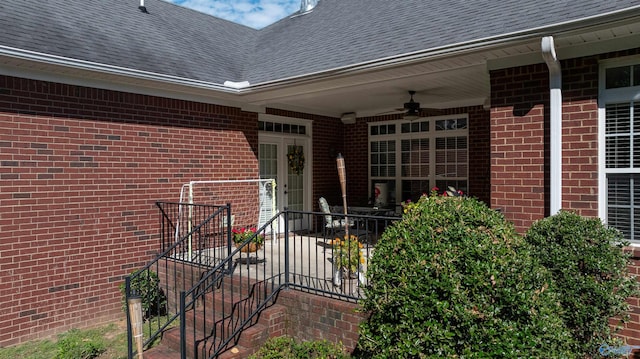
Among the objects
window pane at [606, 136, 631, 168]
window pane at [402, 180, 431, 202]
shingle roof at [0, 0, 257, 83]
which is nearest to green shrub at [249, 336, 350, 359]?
window pane at [606, 136, 631, 168]

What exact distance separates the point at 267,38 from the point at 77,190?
5.89 m

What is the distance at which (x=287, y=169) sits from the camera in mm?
9820

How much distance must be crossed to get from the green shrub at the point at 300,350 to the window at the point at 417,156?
5.91m

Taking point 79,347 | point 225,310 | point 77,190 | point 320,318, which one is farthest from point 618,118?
point 77,190

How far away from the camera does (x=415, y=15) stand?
6.77 metres

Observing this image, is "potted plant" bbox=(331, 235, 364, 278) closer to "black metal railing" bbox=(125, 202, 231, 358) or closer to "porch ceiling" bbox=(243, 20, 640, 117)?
"black metal railing" bbox=(125, 202, 231, 358)

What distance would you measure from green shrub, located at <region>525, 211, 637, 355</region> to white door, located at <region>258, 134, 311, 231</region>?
6.17m

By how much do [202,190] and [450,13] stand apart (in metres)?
5.04

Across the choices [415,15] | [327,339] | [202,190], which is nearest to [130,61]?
[202,190]

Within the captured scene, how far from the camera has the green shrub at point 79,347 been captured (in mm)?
5039

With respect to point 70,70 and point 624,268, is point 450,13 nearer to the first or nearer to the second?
point 624,268

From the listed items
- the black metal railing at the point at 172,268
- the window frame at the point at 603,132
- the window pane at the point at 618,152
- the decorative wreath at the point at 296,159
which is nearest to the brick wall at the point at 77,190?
the black metal railing at the point at 172,268

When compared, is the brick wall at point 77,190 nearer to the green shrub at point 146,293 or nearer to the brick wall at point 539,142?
the green shrub at point 146,293

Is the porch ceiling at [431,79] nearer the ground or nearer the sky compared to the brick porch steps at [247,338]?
nearer the sky
